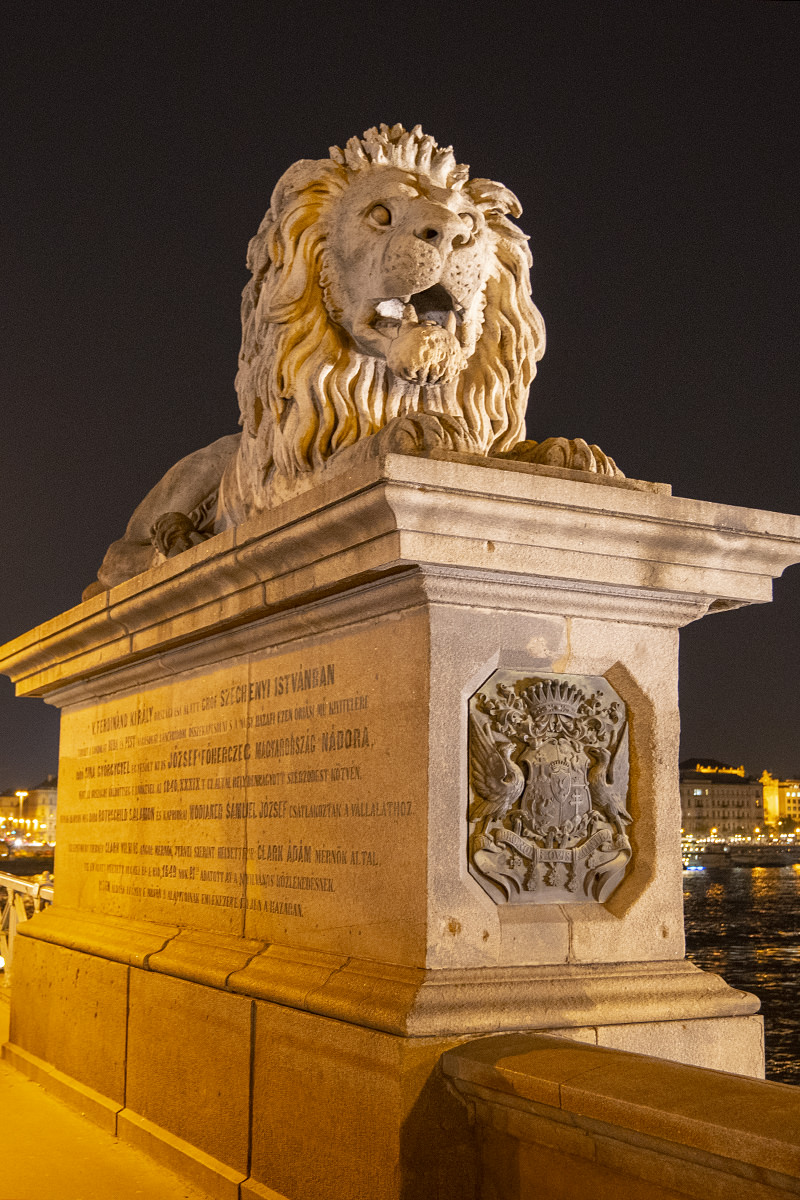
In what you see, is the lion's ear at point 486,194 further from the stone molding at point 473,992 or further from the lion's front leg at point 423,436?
the stone molding at point 473,992

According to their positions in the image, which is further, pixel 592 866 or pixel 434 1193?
pixel 592 866

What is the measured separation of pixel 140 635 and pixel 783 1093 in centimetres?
331

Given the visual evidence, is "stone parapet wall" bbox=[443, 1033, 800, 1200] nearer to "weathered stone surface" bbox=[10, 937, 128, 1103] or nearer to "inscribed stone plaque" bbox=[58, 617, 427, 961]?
"inscribed stone plaque" bbox=[58, 617, 427, 961]

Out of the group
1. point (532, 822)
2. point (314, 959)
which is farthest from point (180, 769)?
point (532, 822)

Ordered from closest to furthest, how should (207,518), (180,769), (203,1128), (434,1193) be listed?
1. (434,1193)
2. (203,1128)
3. (180,769)
4. (207,518)

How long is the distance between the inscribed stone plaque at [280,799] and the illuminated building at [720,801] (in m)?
150

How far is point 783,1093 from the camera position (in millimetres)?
2477

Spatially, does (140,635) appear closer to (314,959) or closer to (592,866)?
(314,959)

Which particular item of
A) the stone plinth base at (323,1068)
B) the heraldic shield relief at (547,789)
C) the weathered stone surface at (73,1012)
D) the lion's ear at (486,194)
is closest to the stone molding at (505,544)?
the heraldic shield relief at (547,789)

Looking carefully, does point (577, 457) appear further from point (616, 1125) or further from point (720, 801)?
point (720, 801)

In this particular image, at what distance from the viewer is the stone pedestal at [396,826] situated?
3193 mm

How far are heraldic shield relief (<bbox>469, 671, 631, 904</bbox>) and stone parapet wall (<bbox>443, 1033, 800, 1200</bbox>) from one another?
48 cm

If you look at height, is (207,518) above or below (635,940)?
above

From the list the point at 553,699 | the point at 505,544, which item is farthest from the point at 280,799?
the point at 505,544
